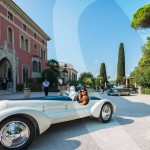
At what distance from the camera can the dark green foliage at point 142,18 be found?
22.4 metres

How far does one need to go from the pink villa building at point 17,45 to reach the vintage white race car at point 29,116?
48.1 feet

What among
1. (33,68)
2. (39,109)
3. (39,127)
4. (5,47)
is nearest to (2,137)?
(39,127)

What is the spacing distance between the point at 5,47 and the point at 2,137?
16507 mm

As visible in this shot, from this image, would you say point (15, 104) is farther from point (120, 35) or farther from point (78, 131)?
point (120, 35)

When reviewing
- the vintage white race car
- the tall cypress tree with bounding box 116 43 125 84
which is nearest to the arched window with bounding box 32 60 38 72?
the vintage white race car

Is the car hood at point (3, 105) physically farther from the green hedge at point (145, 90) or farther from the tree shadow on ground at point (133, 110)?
the green hedge at point (145, 90)

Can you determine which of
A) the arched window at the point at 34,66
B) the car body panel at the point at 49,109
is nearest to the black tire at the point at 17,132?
the car body panel at the point at 49,109

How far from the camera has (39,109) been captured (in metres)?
4.47

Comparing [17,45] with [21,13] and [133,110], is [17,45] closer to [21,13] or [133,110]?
[21,13]

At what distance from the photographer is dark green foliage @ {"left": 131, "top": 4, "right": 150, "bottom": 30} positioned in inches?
883

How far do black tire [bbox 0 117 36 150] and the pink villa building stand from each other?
1550 cm

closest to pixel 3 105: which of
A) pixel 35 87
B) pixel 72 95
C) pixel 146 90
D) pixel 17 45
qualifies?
pixel 72 95

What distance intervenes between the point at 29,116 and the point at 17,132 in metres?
0.35

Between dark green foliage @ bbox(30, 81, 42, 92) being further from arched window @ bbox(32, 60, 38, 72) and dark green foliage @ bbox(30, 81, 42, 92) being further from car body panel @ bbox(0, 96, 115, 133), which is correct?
car body panel @ bbox(0, 96, 115, 133)
